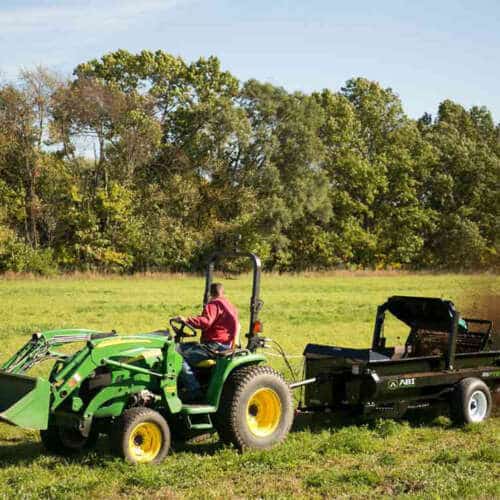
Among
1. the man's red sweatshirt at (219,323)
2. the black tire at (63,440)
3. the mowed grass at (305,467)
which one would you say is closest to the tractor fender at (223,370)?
the man's red sweatshirt at (219,323)

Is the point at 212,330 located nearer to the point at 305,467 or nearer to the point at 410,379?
A: the point at 305,467

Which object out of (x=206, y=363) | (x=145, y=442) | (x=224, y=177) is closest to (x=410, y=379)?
(x=206, y=363)

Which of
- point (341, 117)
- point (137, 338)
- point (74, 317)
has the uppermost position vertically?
point (341, 117)

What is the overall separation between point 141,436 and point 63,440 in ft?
3.64

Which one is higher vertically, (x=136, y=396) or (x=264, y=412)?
(x=136, y=396)

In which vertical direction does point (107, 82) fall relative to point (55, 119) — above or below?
above

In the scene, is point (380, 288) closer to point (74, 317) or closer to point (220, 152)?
point (220, 152)

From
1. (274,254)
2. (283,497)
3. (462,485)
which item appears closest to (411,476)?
(462,485)

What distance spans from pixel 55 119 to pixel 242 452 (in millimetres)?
42454

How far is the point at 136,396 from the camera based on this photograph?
851cm

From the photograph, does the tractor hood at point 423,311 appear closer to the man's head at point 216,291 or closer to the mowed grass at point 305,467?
the mowed grass at point 305,467

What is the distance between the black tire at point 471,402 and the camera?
1045 centimetres

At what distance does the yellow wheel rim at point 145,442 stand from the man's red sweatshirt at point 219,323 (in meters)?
1.40

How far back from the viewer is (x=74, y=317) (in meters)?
24.4
